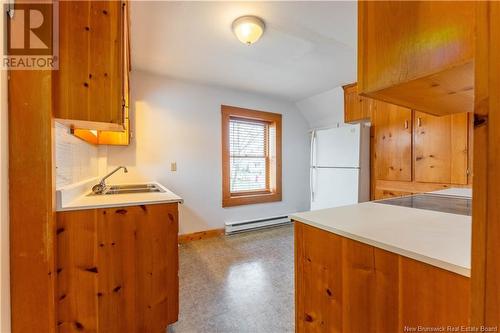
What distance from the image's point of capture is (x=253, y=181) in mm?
4090

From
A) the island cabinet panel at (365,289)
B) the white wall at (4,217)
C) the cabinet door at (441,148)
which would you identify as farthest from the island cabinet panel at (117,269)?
the cabinet door at (441,148)

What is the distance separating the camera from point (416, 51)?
62 centimetres

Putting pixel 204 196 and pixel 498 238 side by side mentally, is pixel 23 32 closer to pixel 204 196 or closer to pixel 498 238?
pixel 498 238

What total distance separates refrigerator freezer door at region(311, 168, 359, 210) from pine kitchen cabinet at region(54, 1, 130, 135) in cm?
263

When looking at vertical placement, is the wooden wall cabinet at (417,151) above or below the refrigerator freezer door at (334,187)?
above

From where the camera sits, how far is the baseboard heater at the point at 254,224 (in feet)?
11.7

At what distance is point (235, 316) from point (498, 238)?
5.62ft

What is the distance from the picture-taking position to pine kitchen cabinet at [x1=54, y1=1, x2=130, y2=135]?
44.8 inches

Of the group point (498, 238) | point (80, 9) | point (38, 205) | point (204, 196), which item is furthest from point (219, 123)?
point (498, 238)

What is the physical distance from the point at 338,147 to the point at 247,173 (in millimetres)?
1556

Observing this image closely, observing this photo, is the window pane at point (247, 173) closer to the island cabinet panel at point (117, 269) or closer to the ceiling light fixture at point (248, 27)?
the ceiling light fixture at point (248, 27)

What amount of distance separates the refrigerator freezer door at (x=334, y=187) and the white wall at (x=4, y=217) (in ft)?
9.91

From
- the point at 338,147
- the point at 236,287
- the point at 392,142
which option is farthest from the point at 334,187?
the point at 236,287

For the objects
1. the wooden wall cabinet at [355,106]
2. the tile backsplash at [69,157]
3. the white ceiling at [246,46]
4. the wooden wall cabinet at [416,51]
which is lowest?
the tile backsplash at [69,157]
